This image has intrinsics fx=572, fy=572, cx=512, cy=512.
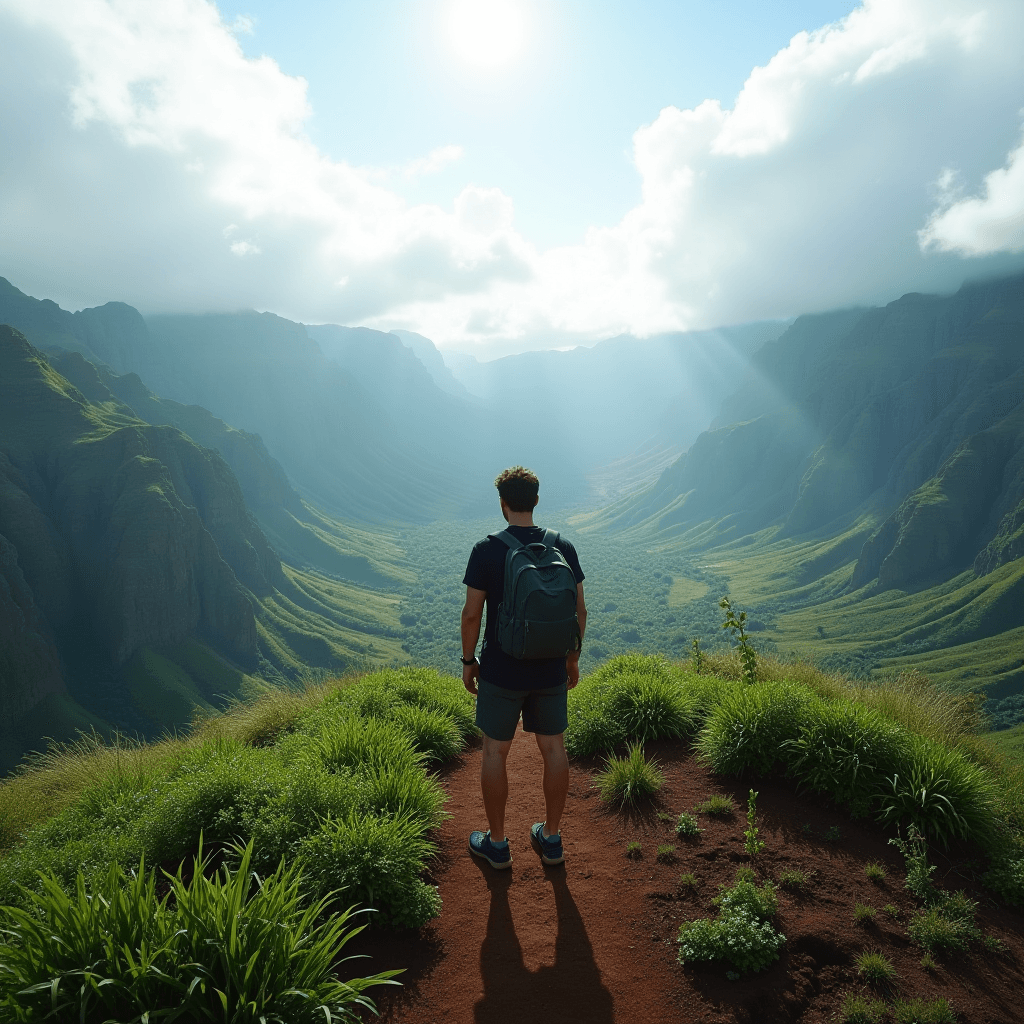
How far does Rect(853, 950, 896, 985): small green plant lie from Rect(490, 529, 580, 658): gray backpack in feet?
8.96

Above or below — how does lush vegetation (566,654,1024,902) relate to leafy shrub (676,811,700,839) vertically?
above

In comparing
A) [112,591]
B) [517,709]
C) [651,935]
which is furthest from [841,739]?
[112,591]

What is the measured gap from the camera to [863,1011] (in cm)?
337

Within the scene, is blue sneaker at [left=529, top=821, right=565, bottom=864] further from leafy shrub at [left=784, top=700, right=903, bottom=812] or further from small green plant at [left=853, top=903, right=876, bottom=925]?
leafy shrub at [left=784, top=700, right=903, bottom=812]

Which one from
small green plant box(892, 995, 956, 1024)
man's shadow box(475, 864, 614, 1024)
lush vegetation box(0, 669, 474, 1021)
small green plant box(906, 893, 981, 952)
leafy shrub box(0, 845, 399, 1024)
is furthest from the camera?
small green plant box(906, 893, 981, 952)

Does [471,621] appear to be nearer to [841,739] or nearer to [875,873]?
[875,873]

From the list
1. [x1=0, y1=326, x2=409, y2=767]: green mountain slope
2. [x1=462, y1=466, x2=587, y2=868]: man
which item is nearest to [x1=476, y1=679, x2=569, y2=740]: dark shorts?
[x1=462, y1=466, x2=587, y2=868]: man

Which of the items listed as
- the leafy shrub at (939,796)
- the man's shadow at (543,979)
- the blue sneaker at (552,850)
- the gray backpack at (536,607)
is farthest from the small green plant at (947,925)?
the gray backpack at (536,607)

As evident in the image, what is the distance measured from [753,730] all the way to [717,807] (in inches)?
39.6

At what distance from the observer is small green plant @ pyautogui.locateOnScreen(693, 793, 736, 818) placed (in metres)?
5.58

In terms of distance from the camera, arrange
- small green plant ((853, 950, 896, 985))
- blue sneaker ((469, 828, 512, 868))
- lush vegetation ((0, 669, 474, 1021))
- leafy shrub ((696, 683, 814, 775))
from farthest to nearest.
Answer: leafy shrub ((696, 683, 814, 775))
blue sneaker ((469, 828, 512, 868))
small green plant ((853, 950, 896, 985))
lush vegetation ((0, 669, 474, 1021))

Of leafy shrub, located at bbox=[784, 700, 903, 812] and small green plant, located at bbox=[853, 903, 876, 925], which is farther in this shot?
leafy shrub, located at bbox=[784, 700, 903, 812]

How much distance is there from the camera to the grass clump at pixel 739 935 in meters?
3.81

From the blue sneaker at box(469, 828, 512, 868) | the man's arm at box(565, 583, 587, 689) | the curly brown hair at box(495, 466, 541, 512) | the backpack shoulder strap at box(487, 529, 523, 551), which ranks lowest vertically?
the blue sneaker at box(469, 828, 512, 868)
